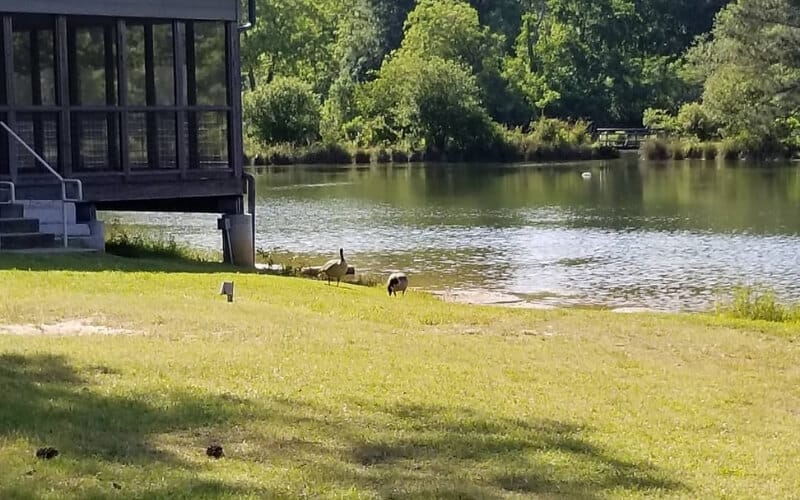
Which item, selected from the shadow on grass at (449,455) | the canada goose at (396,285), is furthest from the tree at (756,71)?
the shadow on grass at (449,455)

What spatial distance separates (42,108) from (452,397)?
1203cm

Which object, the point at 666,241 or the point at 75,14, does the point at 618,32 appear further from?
the point at 75,14

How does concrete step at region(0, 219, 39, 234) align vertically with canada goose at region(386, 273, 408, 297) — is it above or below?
above

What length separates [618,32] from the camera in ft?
303

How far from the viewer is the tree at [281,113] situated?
7388 centimetres

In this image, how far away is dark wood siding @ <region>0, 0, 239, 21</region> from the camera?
1842 cm

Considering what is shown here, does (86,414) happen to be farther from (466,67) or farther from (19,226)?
(466,67)

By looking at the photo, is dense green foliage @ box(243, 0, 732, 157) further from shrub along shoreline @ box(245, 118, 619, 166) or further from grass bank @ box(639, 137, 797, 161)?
grass bank @ box(639, 137, 797, 161)

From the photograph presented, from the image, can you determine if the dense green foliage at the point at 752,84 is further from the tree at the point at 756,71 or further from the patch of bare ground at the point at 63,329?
the patch of bare ground at the point at 63,329

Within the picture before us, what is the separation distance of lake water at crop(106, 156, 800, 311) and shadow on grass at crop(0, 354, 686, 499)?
42.8 feet

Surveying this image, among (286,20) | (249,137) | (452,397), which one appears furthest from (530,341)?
(286,20)

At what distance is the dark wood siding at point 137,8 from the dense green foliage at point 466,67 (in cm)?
5362

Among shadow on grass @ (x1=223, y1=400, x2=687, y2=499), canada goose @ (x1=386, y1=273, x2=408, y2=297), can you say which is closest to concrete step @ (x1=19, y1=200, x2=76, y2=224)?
canada goose @ (x1=386, y1=273, x2=408, y2=297)

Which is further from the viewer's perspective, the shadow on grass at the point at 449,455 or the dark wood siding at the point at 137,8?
the dark wood siding at the point at 137,8
